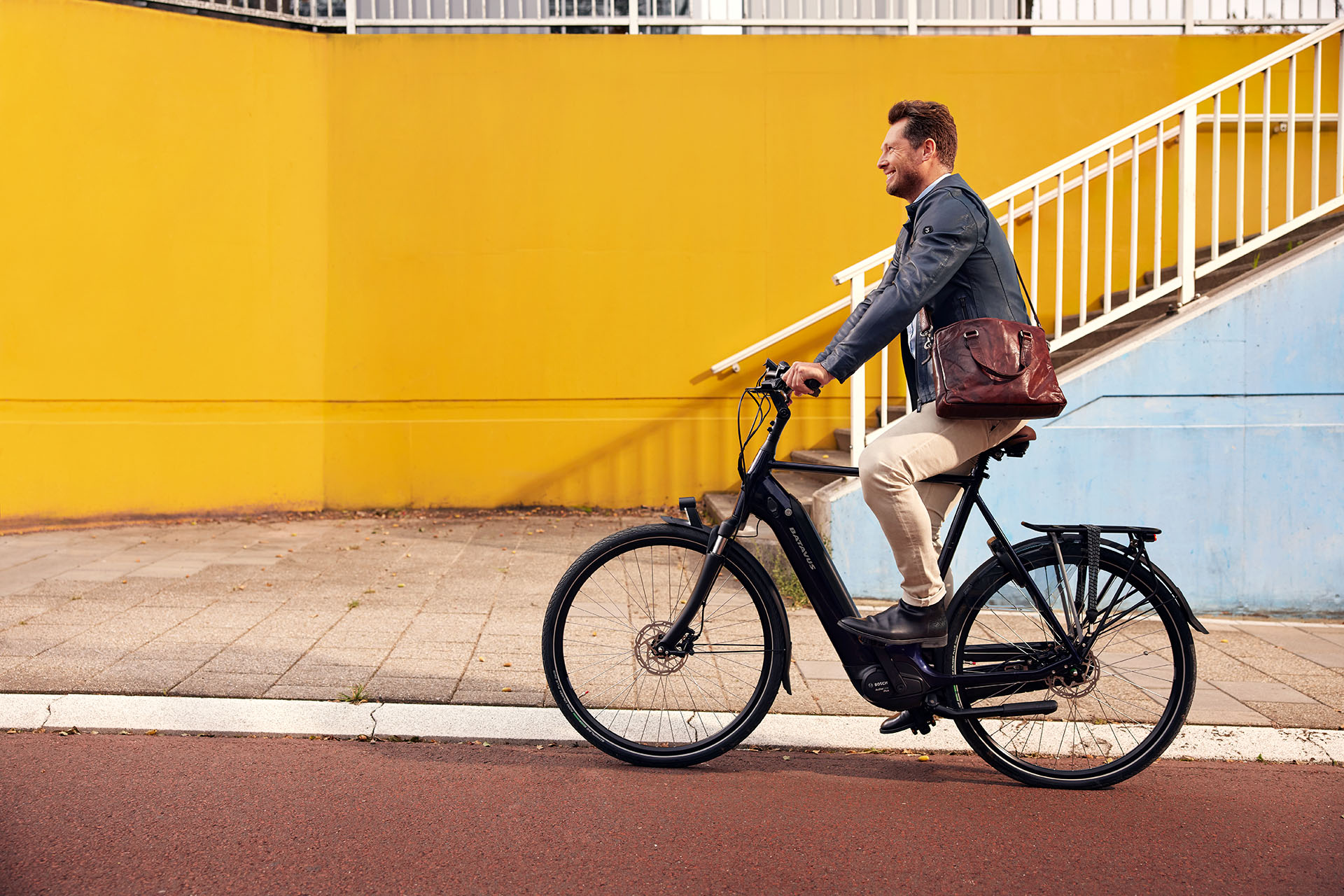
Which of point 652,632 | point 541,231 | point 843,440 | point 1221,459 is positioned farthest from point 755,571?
point 541,231

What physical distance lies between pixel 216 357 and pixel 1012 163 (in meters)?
6.54

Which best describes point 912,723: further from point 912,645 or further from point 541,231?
point 541,231

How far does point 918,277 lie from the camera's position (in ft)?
10.4

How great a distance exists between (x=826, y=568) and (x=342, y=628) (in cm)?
282

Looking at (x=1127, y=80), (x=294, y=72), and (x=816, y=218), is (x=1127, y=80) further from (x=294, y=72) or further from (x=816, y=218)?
(x=294, y=72)

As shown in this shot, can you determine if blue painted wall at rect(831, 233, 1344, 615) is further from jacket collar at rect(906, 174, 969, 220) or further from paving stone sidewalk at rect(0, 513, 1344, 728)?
jacket collar at rect(906, 174, 969, 220)

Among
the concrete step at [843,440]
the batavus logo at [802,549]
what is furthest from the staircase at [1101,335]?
the batavus logo at [802,549]

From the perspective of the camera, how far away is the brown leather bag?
3125mm

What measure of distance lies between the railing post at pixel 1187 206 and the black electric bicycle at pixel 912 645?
319cm

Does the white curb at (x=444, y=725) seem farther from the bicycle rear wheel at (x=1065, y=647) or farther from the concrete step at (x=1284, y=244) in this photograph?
the concrete step at (x=1284, y=244)

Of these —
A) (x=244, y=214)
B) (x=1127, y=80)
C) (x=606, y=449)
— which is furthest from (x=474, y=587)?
(x=1127, y=80)

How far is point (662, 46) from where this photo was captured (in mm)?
8289

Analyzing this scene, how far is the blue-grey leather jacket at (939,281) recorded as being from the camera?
3.18m

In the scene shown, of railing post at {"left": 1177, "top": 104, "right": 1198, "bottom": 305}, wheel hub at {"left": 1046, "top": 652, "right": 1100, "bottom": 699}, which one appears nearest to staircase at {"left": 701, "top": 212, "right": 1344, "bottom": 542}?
railing post at {"left": 1177, "top": 104, "right": 1198, "bottom": 305}
